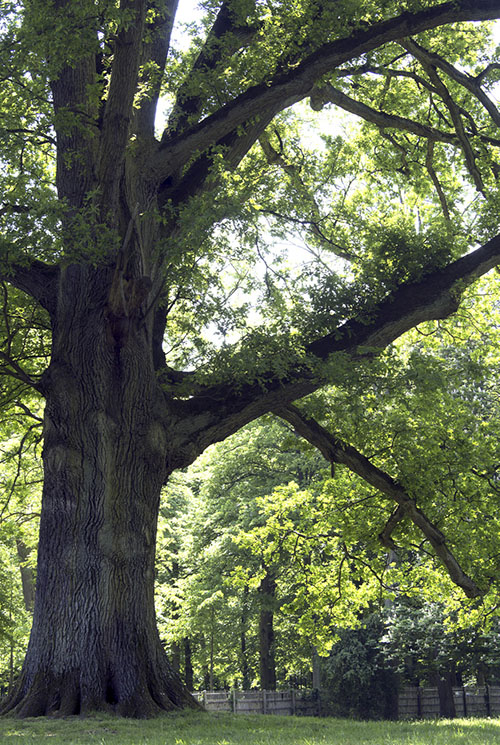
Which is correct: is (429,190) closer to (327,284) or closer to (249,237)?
(327,284)

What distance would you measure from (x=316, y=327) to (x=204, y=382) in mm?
2134

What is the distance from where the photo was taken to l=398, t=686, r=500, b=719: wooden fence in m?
28.3

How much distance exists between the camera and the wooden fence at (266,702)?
2667 centimetres

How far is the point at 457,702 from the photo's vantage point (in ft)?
97.2

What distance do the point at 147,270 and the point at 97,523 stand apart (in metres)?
3.93

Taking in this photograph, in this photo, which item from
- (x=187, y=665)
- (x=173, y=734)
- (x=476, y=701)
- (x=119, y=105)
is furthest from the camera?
(x=187, y=665)

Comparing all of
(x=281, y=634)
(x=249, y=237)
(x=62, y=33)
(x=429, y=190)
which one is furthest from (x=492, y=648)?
(x=62, y=33)

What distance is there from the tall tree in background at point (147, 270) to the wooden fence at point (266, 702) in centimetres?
1585

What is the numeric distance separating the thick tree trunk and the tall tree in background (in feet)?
0.08

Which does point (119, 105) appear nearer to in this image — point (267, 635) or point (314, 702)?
point (267, 635)

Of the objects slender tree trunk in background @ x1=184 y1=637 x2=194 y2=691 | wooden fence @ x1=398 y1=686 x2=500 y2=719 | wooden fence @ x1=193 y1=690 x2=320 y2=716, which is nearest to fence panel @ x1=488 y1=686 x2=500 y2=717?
wooden fence @ x1=398 y1=686 x2=500 y2=719

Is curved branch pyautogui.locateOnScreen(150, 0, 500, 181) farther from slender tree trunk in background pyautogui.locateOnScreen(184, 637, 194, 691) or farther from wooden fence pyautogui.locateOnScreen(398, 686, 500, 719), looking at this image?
slender tree trunk in background pyautogui.locateOnScreen(184, 637, 194, 691)

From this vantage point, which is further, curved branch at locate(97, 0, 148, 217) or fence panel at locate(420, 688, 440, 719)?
fence panel at locate(420, 688, 440, 719)

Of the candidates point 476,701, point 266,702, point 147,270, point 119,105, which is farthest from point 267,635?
point 119,105
